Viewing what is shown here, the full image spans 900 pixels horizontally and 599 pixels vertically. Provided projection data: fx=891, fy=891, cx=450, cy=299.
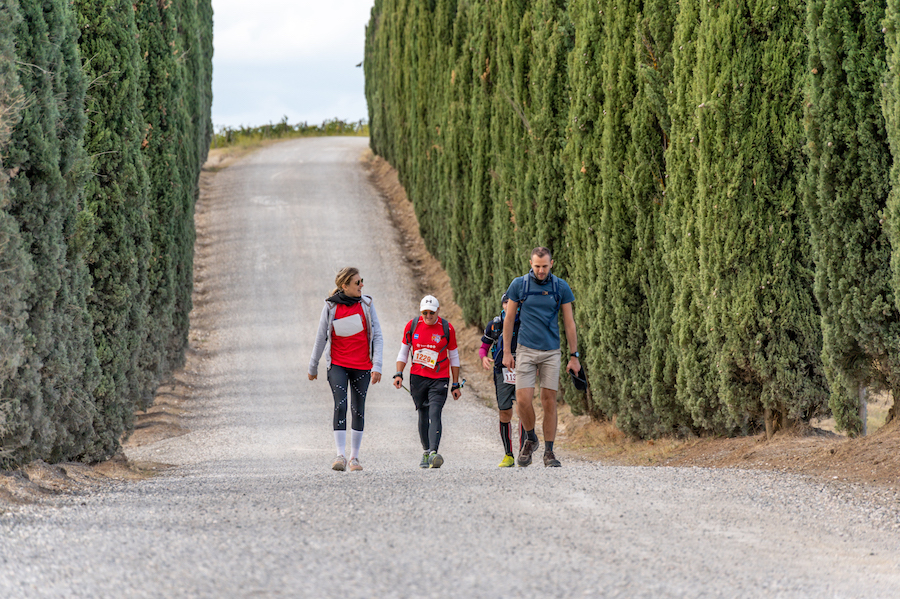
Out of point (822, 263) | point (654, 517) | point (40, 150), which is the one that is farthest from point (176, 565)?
point (822, 263)

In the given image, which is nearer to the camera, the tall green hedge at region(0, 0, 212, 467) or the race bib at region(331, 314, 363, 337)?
the tall green hedge at region(0, 0, 212, 467)

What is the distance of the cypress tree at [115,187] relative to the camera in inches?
347

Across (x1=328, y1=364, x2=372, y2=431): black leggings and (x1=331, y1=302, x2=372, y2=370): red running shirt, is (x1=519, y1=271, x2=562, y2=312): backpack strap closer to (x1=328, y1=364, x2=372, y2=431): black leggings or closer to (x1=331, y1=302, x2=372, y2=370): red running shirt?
(x1=331, y1=302, x2=372, y2=370): red running shirt

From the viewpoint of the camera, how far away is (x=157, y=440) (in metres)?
11.9

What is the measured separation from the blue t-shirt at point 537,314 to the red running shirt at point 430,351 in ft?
3.05

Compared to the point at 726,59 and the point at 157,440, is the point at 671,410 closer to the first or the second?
the point at 726,59

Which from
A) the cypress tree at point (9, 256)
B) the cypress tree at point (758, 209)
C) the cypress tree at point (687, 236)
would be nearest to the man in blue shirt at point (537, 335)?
the cypress tree at point (758, 209)

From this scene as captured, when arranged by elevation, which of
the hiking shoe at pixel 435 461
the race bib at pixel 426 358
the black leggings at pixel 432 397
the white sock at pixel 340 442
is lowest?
the hiking shoe at pixel 435 461

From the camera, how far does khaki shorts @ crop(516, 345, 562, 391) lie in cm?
719

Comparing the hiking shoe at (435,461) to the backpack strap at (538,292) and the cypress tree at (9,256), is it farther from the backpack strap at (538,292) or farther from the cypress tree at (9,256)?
the cypress tree at (9,256)

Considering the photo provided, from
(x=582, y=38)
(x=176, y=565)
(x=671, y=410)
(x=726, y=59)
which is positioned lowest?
(x=671, y=410)

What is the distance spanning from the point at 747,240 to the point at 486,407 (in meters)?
6.84

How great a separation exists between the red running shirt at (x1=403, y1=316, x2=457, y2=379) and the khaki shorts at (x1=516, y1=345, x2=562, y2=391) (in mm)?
895

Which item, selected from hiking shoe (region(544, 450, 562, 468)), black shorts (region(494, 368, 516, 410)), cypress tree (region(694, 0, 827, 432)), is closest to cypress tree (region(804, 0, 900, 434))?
cypress tree (region(694, 0, 827, 432))
